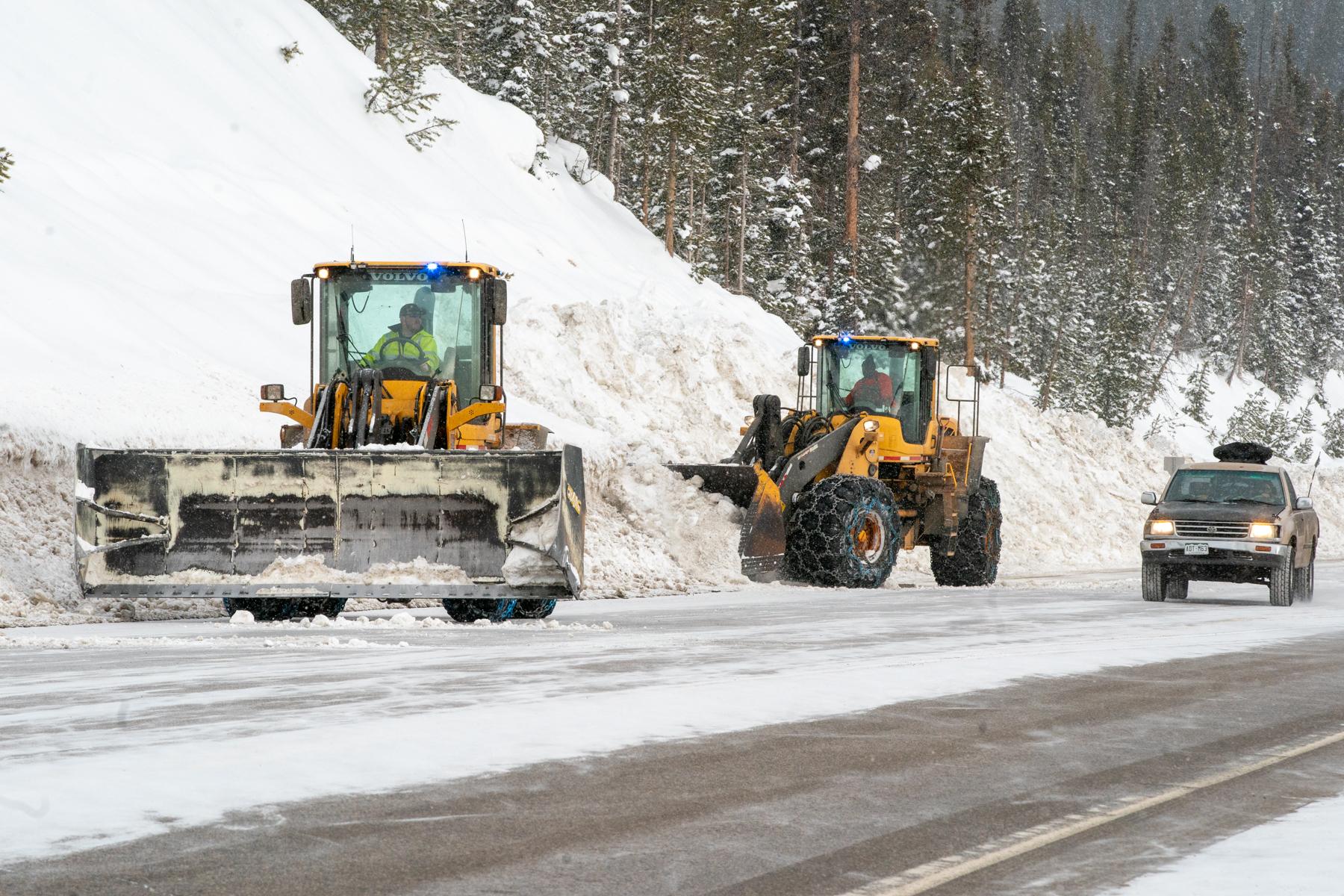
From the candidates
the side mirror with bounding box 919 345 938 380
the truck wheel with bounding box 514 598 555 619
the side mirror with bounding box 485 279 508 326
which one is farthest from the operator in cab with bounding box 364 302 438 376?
the side mirror with bounding box 919 345 938 380

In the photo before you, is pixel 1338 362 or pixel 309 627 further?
pixel 1338 362

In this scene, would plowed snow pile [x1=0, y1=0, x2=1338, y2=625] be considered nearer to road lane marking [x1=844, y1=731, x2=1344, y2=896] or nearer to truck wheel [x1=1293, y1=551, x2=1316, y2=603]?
truck wheel [x1=1293, y1=551, x2=1316, y2=603]

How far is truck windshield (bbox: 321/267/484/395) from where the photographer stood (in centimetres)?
1381

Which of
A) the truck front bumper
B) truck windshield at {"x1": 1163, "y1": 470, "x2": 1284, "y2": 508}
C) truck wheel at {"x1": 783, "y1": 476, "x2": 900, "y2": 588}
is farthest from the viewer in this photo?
truck windshield at {"x1": 1163, "y1": 470, "x2": 1284, "y2": 508}

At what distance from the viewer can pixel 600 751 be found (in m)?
6.96

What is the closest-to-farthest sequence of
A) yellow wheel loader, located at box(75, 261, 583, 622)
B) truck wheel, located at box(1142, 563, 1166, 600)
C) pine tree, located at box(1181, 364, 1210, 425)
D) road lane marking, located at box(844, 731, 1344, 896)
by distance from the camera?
road lane marking, located at box(844, 731, 1344, 896), yellow wheel loader, located at box(75, 261, 583, 622), truck wheel, located at box(1142, 563, 1166, 600), pine tree, located at box(1181, 364, 1210, 425)

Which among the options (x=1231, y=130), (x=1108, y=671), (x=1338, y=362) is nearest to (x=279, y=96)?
(x=1108, y=671)

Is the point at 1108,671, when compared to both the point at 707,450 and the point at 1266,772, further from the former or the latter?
the point at 707,450

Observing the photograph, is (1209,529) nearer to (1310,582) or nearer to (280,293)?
(1310,582)

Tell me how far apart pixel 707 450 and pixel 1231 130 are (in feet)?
308

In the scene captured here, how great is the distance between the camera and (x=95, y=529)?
12.0 m

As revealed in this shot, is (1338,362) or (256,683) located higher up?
(1338,362)

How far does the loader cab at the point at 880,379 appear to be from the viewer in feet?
64.4

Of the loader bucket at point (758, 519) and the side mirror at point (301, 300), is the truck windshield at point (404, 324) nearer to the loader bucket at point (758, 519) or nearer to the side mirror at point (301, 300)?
the side mirror at point (301, 300)
